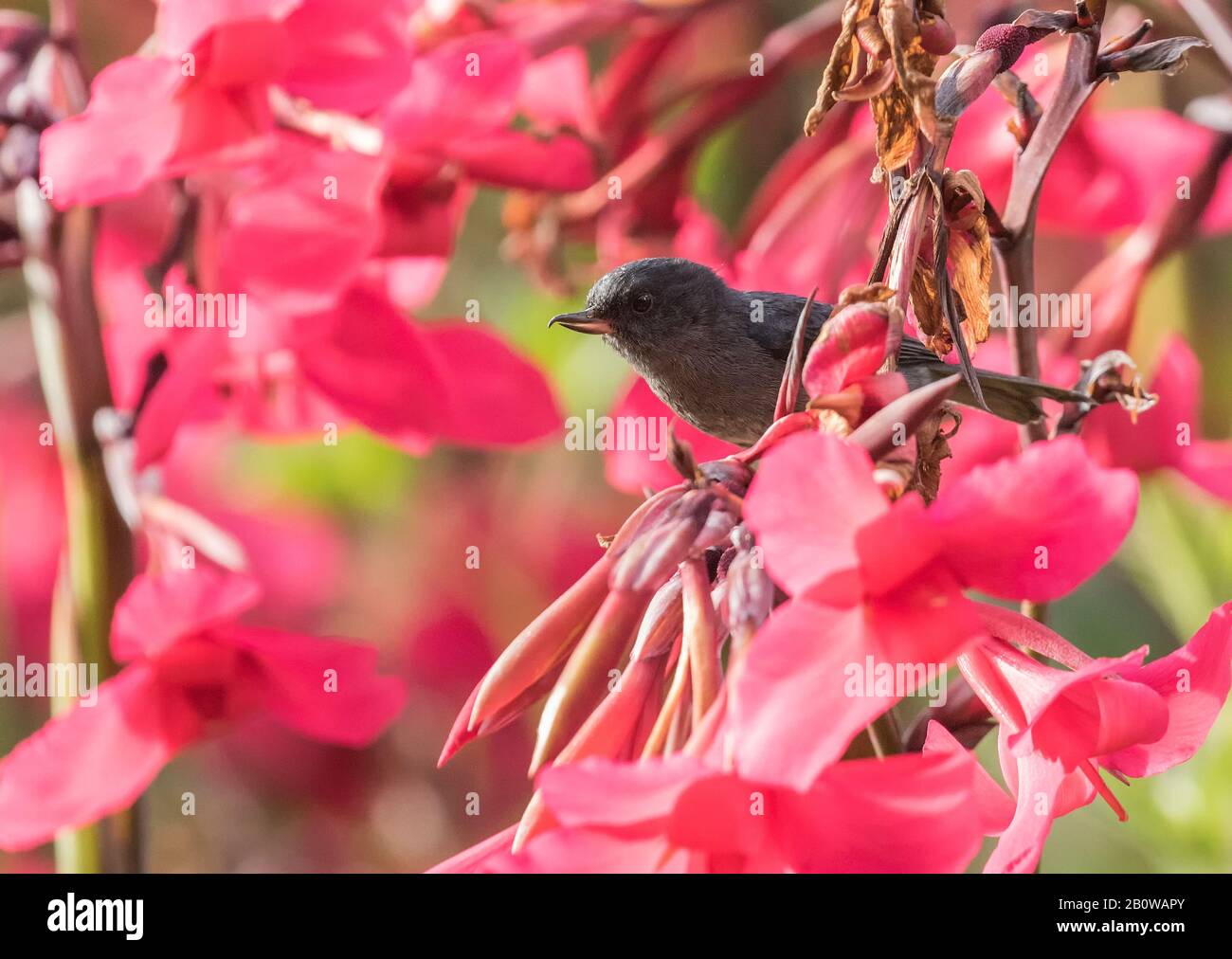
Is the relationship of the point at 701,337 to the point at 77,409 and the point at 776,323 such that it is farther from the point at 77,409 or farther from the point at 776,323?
the point at 77,409

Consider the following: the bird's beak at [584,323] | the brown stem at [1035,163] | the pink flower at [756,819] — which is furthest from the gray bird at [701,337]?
the pink flower at [756,819]

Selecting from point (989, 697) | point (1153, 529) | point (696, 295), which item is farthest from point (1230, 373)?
point (989, 697)

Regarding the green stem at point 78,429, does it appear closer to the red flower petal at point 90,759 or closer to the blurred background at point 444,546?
the red flower petal at point 90,759

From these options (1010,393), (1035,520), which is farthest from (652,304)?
(1035,520)

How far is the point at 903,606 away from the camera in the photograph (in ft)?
0.70

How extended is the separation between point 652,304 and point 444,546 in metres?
0.30

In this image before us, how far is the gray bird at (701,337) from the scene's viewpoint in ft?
1.48

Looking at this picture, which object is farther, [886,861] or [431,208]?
[431,208]

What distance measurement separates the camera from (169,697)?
0.35 meters

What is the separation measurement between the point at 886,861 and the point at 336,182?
0.82 ft

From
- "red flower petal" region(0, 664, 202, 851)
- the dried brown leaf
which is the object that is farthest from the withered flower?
"red flower petal" region(0, 664, 202, 851)

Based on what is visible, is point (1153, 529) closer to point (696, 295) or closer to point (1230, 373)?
point (1230, 373)

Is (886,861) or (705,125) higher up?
(705,125)

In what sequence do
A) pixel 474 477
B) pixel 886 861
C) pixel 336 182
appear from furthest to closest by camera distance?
pixel 474 477 < pixel 336 182 < pixel 886 861
